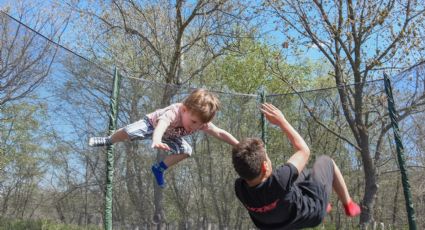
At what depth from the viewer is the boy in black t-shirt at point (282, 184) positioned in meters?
2.07

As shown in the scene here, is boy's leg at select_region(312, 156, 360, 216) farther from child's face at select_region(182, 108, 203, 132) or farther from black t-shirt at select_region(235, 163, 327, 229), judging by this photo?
child's face at select_region(182, 108, 203, 132)

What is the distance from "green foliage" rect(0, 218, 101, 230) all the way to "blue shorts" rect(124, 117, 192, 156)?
1.31 m

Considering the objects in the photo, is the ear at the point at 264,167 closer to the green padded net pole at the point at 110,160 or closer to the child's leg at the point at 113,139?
the child's leg at the point at 113,139

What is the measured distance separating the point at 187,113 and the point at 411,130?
9.03 ft

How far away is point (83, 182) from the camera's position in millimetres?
4316

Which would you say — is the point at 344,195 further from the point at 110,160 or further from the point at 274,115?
the point at 110,160

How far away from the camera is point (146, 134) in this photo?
3.28m

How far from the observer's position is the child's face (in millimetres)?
2871

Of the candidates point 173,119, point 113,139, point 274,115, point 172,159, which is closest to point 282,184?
point 274,115

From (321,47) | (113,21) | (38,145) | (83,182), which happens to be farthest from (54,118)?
(113,21)

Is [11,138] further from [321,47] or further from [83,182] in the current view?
[321,47]

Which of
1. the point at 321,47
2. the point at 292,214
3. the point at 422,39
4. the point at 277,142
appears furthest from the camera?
the point at 321,47

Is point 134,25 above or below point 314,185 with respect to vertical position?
above

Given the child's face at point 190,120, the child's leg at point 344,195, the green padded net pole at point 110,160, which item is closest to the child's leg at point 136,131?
the child's face at point 190,120
